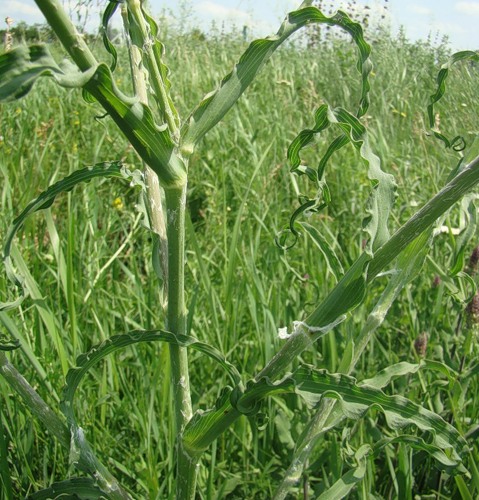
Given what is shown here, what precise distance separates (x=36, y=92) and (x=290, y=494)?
3098 millimetres

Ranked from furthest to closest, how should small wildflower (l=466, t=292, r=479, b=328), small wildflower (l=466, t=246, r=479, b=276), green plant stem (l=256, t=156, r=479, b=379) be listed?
1. small wildflower (l=466, t=246, r=479, b=276)
2. small wildflower (l=466, t=292, r=479, b=328)
3. green plant stem (l=256, t=156, r=479, b=379)

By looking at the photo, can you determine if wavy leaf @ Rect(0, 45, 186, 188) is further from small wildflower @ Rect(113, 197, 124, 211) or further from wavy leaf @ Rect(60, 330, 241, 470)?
small wildflower @ Rect(113, 197, 124, 211)

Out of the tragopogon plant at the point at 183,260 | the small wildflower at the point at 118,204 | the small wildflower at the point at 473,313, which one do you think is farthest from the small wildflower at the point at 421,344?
the small wildflower at the point at 118,204

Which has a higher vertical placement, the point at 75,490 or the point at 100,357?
the point at 100,357

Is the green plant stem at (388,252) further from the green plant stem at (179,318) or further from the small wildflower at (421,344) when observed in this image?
the small wildflower at (421,344)

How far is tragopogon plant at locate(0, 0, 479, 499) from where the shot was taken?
2.27 feet

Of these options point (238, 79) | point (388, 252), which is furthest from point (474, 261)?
point (238, 79)

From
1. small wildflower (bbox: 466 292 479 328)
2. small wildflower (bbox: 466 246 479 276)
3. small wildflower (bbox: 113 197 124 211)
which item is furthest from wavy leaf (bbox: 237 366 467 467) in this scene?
small wildflower (bbox: 113 197 124 211)

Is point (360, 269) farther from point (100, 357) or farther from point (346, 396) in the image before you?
point (100, 357)

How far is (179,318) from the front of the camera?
0.79m

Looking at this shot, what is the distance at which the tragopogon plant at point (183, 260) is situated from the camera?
0.69 metres

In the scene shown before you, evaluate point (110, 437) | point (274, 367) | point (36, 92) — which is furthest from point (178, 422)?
point (36, 92)

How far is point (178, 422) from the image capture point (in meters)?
0.86

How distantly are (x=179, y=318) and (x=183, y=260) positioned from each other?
8 centimetres
